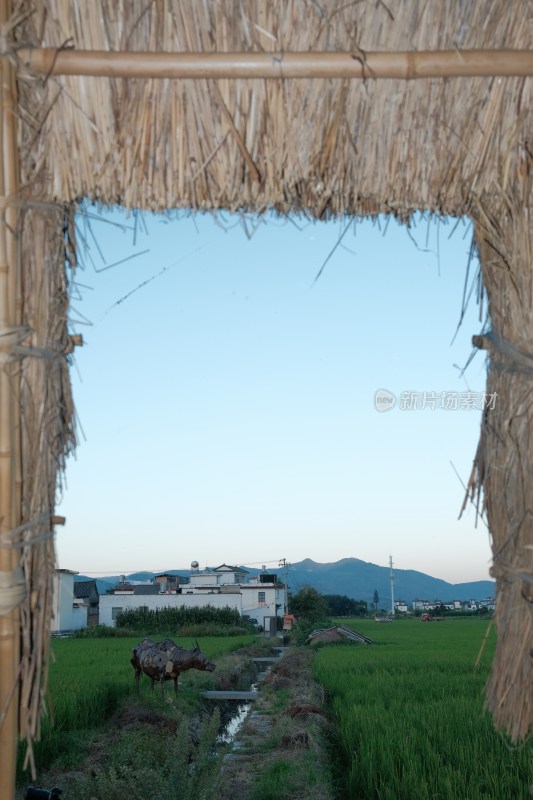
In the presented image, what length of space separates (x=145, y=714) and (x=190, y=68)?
18.2 feet

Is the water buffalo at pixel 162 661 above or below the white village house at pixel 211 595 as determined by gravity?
above

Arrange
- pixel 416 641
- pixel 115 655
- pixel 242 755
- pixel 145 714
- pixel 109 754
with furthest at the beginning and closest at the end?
pixel 416 641
pixel 115 655
pixel 145 714
pixel 242 755
pixel 109 754

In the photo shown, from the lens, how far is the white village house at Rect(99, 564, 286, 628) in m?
21.8

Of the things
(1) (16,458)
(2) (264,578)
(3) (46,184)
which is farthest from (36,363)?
(2) (264,578)

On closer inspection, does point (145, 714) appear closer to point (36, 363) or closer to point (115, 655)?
point (36, 363)

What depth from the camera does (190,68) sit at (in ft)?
4.21

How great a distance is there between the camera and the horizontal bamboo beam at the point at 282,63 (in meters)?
1.28

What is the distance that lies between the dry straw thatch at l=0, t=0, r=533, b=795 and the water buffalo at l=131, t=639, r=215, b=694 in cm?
608

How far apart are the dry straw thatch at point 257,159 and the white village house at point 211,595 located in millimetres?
20474

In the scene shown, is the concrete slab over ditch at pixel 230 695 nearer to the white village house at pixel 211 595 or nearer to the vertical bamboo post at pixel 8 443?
the vertical bamboo post at pixel 8 443

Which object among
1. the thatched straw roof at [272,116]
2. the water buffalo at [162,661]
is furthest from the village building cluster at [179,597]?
the thatched straw roof at [272,116]

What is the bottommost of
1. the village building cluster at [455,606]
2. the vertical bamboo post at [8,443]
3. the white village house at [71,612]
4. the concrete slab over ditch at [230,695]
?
the village building cluster at [455,606]

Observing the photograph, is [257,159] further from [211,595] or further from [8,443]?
[211,595]

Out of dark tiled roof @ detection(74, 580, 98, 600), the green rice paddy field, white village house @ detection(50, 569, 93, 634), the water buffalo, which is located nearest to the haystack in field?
white village house @ detection(50, 569, 93, 634)
